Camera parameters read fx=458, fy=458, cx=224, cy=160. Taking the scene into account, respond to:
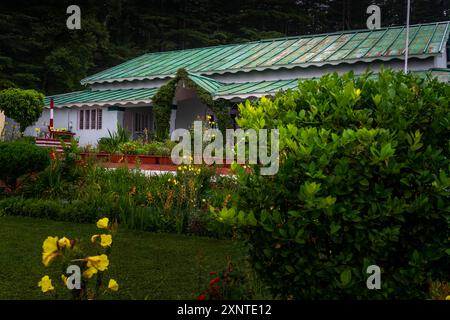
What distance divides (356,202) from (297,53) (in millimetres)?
18499

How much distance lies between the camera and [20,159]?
31.6 feet

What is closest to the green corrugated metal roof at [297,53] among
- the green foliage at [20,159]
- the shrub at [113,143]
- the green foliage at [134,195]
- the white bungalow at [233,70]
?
the white bungalow at [233,70]

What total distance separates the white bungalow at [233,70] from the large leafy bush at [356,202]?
13170mm

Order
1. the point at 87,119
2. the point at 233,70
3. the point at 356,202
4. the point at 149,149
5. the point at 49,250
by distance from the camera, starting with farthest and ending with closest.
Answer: the point at 87,119 → the point at 233,70 → the point at 149,149 → the point at 356,202 → the point at 49,250

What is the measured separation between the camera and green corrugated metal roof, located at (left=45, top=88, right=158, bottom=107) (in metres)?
21.4

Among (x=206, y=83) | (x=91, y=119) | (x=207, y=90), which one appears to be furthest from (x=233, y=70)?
(x=91, y=119)

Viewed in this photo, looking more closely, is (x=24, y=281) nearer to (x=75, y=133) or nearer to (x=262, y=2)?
(x=75, y=133)

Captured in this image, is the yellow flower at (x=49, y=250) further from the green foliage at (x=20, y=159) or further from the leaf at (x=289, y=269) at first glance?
the green foliage at (x=20, y=159)

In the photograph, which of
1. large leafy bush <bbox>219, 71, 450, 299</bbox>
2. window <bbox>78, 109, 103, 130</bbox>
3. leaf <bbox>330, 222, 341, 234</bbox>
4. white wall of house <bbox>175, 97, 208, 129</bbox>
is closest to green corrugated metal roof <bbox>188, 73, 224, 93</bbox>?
white wall of house <bbox>175, 97, 208, 129</bbox>

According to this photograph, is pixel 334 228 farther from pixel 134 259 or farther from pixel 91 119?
pixel 91 119

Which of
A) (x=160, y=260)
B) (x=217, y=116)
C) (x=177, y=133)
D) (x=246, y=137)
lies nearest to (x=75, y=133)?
(x=177, y=133)

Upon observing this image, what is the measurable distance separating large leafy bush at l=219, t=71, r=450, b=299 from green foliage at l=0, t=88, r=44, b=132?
21.1 m

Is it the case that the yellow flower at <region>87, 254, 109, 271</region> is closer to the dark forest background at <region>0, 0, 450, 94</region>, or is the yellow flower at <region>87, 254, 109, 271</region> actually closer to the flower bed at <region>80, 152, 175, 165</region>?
the flower bed at <region>80, 152, 175, 165</region>

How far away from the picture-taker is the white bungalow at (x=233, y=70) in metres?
18.1
